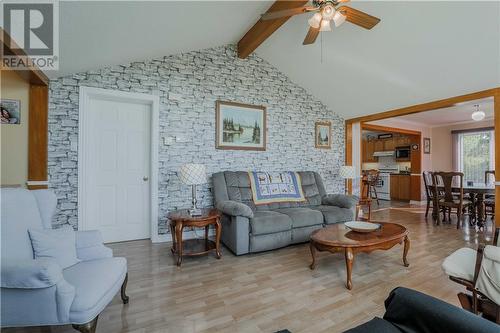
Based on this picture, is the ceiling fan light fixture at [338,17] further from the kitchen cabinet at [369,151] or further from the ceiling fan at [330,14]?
the kitchen cabinet at [369,151]

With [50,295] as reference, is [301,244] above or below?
below

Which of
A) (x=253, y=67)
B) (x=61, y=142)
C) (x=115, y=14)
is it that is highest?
(x=253, y=67)

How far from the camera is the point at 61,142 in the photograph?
301cm

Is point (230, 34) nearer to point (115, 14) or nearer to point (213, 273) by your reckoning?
point (115, 14)

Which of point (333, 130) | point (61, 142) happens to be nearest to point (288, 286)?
point (61, 142)

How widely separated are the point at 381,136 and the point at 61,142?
8.95 meters

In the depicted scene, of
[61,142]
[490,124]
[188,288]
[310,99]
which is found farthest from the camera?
[490,124]

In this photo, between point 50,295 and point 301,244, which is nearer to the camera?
point 50,295

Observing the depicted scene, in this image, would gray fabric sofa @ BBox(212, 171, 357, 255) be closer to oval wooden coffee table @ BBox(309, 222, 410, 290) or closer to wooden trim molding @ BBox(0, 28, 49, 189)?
oval wooden coffee table @ BBox(309, 222, 410, 290)

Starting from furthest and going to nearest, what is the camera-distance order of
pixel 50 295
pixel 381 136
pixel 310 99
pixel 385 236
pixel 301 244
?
pixel 381 136 → pixel 310 99 → pixel 301 244 → pixel 385 236 → pixel 50 295

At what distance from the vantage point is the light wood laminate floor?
170cm

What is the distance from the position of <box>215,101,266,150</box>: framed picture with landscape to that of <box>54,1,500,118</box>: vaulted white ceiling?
1.02m

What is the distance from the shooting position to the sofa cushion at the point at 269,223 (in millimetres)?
2936

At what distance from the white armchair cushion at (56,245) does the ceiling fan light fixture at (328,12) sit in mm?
2875
